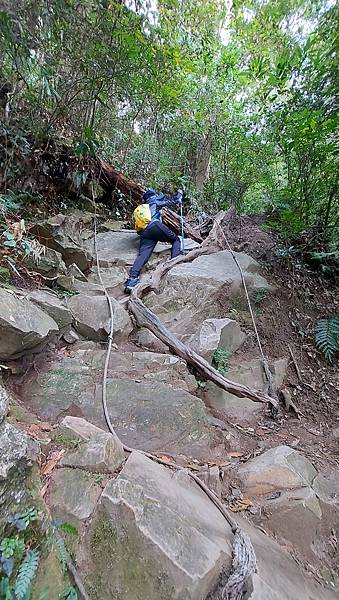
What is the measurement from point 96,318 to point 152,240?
2.38 m

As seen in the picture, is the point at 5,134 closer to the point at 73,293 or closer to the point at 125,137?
the point at 73,293

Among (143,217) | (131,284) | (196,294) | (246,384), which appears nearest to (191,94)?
(143,217)

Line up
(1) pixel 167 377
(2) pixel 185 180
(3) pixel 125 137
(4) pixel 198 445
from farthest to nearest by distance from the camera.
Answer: (2) pixel 185 180
(3) pixel 125 137
(1) pixel 167 377
(4) pixel 198 445

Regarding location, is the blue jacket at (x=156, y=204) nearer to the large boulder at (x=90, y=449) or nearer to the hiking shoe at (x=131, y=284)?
the hiking shoe at (x=131, y=284)

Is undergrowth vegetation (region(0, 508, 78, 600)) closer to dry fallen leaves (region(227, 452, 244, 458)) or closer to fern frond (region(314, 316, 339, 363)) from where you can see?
dry fallen leaves (region(227, 452, 244, 458))

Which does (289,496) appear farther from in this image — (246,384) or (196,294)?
(196,294)

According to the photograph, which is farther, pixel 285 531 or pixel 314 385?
pixel 314 385

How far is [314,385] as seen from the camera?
4609 millimetres

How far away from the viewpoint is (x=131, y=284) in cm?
553

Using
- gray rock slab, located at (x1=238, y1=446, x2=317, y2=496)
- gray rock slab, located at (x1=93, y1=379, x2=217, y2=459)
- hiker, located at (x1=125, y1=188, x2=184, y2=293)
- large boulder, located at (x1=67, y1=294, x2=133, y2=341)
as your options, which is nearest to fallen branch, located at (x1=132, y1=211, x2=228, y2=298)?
hiker, located at (x1=125, y1=188, x2=184, y2=293)

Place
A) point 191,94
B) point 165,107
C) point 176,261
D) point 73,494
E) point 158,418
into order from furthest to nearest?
point 191,94 < point 165,107 < point 176,261 < point 158,418 < point 73,494

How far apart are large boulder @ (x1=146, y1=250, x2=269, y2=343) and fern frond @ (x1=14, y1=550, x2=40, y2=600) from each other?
3.28 m

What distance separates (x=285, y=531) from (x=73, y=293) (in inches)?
137

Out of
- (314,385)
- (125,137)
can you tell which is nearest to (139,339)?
(314,385)
